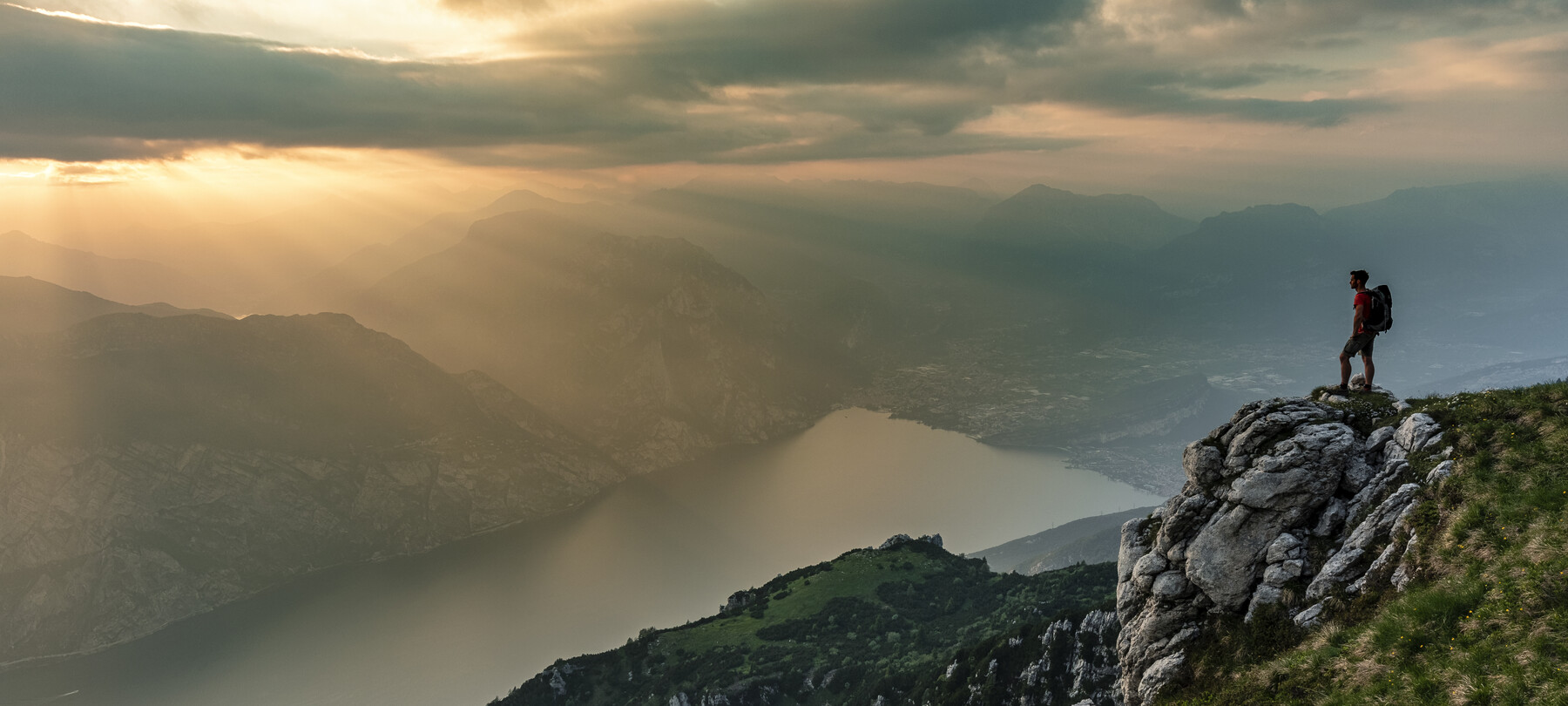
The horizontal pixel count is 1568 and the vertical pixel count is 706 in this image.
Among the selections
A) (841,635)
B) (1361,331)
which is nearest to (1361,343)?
(1361,331)

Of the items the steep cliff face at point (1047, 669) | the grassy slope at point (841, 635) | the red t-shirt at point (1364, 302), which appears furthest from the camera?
the grassy slope at point (841, 635)

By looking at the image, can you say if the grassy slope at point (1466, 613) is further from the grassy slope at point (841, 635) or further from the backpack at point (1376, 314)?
the grassy slope at point (841, 635)

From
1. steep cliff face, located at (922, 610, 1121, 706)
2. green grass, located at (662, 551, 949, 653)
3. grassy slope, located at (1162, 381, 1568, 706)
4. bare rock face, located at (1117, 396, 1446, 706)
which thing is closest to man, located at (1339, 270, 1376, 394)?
bare rock face, located at (1117, 396, 1446, 706)

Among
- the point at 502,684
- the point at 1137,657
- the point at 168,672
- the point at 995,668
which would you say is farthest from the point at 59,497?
the point at 1137,657

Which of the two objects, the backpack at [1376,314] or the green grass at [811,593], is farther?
the green grass at [811,593]

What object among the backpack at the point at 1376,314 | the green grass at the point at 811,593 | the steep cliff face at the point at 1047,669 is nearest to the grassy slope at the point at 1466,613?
the backpack at the point at 1376,314

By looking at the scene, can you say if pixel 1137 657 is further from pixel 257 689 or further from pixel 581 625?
pixel 257 689
